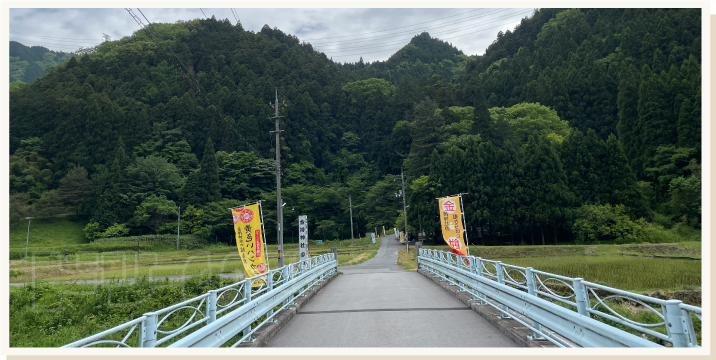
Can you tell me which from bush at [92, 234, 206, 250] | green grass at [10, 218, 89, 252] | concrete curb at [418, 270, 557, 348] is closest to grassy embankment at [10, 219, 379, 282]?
green grass at [10, 218, 89, 252]

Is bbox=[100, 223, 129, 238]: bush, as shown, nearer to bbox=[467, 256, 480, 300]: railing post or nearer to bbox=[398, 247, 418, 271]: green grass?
bbox=[398, 247, 418, 271]: green grass

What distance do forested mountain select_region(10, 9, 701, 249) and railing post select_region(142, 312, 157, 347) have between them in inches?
1108

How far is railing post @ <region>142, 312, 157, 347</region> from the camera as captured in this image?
341 cm

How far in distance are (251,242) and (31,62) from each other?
9845 cm

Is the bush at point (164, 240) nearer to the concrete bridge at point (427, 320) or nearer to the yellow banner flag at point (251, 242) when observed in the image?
the yellow banner flag at point (251, 242)

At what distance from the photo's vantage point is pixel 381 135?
73.6 metres

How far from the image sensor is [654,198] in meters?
39.2

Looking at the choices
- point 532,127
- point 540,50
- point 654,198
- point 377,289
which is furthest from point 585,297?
point 540,50

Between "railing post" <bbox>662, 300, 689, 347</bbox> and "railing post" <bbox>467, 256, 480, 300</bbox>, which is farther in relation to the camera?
"railing post" <bbox>467, 256, 480, 300</bbox>

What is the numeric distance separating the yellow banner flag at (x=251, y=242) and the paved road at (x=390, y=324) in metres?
3.76

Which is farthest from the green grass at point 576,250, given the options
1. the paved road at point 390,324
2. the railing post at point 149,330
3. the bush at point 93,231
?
the bush at point 93,231

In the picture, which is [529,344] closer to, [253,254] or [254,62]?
[253,254]

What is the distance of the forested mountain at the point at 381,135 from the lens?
1481 inches

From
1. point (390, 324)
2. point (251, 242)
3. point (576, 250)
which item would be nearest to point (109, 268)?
point (251, 242)
